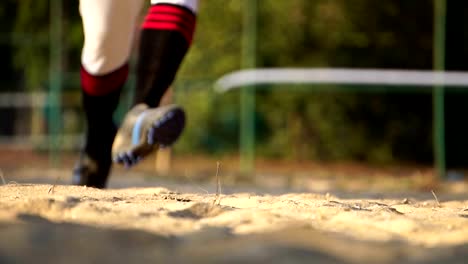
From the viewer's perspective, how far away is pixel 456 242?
1592mm

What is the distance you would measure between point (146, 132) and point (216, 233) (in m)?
1.06

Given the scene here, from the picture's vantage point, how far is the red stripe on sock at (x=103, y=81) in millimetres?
3131

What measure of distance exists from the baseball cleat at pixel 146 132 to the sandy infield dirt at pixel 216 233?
45cm

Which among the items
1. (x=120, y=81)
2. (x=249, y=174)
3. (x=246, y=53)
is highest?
(x=246, y=53)

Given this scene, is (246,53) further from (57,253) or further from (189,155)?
(57,253)

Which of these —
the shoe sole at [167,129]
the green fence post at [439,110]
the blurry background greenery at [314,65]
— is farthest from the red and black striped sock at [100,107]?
the blurry background greenery at [314,65]

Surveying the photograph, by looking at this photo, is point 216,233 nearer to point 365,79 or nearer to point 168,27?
point 168,27

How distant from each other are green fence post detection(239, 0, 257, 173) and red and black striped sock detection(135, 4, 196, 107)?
14.6 feet

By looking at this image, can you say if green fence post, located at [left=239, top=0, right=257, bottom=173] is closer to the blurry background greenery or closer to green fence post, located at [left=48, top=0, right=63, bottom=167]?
the blurry background greenery

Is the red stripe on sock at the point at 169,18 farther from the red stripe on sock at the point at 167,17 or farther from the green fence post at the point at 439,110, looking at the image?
the green fence post at the point at 439,110

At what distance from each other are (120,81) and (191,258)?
1917 millimetres

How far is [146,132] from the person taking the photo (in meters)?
2.58

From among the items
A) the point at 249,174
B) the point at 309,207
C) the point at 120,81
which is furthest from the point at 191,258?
the point at 249,174

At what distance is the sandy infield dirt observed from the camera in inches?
52.9
